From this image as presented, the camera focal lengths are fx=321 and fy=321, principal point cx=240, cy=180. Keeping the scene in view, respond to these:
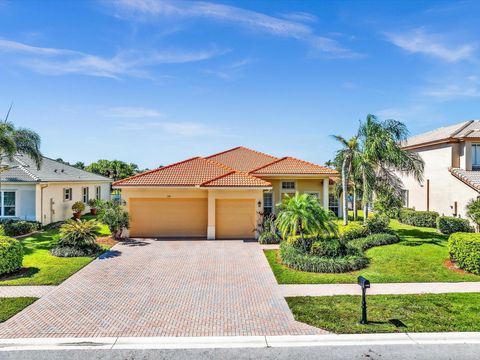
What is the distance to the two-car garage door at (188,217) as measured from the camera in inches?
806

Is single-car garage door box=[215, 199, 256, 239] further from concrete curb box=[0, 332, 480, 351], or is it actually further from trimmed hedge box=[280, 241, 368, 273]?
concrete curb box=[0, 332, 480, 351]

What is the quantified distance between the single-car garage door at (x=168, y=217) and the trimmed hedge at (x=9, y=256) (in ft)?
25.6

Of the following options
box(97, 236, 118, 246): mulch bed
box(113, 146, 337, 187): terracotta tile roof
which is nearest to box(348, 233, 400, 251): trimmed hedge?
box(113, 146, 337, 187): terracotta tile roof

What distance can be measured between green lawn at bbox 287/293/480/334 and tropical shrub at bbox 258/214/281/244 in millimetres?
8645

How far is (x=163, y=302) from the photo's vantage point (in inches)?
397

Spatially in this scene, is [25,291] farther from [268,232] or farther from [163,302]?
[268,232]

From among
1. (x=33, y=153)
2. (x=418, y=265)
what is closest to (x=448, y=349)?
(x=418, y=265)

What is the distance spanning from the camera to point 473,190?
20.7 meters

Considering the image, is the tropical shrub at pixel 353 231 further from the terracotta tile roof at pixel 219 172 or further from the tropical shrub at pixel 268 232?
the terracotta tile roof at pixel 219 172

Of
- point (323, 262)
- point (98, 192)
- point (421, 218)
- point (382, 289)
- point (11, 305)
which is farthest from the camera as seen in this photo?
point (98, 192)

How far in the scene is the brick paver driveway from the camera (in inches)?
325

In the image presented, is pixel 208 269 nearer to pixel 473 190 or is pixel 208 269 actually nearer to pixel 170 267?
pixel 170 267

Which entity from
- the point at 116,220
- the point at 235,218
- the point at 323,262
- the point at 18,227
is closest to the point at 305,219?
the point at 323,262

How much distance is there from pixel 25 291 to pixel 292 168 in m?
17.7
